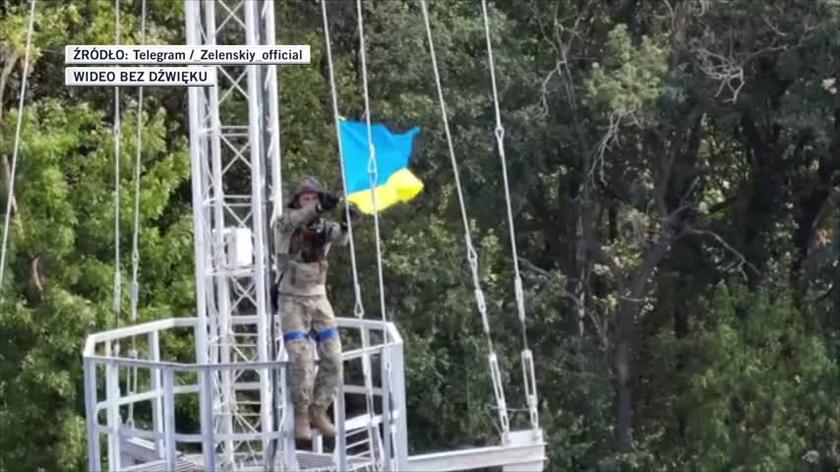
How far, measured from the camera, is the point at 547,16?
74.4 ft

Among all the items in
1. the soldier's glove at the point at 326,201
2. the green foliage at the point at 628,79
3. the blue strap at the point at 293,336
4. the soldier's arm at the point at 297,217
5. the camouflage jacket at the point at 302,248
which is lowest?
the blue strap at the point at 293,336

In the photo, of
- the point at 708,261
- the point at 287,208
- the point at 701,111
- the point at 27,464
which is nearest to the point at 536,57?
the point at 701,111

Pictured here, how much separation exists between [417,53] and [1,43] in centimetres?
421

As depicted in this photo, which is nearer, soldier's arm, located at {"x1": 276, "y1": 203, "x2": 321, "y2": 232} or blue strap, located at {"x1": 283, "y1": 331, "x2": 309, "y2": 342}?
soldier's arm, located at {"x1": 276, "y1": 203, "x2": 321, "y2": 232}

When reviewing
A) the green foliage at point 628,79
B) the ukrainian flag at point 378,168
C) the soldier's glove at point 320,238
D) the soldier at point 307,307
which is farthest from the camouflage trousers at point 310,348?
→ the green foliage at point 628,79

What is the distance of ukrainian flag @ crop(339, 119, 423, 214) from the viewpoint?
Result: 543 inches

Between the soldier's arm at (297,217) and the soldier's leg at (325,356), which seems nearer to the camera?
the soldier's arm at (297,217)

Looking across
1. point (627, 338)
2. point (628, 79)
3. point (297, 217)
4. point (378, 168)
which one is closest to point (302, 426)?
point (297, 217)

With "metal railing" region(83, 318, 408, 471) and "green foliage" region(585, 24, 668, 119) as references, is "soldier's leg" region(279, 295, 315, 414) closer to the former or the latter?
"metal railing" region(83, 318, 408, 471)

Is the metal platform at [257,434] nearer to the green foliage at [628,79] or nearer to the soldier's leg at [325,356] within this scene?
the soldier's leg at [325,356]

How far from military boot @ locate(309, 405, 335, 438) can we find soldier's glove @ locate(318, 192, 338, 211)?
1113 millimetres

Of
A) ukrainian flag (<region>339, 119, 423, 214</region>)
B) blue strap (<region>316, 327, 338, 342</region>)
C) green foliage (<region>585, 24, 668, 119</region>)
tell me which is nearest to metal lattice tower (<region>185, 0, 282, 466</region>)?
ukrainian flag (<region>339, 119, 423, 214</region>)

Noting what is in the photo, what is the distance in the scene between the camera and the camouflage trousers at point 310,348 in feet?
38.2

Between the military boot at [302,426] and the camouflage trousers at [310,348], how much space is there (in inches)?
2.0
